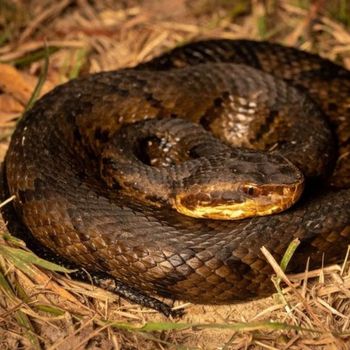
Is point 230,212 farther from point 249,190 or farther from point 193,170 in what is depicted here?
point 193,170

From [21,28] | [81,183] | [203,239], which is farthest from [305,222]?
[21,28]

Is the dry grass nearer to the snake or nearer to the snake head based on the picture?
the snake

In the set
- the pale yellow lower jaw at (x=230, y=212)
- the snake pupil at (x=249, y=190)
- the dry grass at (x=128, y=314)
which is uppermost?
the snake pupil at (x=249, y=190)

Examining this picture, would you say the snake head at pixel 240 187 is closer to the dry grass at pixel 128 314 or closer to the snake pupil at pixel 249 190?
the snake pupil at pixel 249 190

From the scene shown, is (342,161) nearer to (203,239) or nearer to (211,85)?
(211,85)

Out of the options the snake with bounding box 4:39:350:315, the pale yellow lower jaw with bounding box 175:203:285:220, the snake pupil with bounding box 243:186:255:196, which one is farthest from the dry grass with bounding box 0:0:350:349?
the snake pupil with bounding box 243:186:255:196

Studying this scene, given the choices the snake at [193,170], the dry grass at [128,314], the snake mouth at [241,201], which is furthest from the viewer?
the snake mouth at [241,201]

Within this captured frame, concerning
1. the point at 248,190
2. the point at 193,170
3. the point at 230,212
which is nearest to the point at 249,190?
the point at 248,190

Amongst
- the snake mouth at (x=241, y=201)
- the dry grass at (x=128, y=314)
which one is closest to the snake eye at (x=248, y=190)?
the snake mouth at (x=241, y=201)
